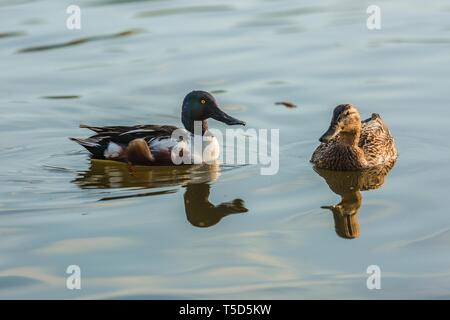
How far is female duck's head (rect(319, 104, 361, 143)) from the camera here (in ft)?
40.2

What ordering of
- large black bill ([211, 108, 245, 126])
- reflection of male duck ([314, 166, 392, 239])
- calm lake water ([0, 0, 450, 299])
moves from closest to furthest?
calm lake water ([0, 0, 450, 299]), reflection of male duck ([314, 166, 392, 239]), large black bill ([211, 108, 245, 126])

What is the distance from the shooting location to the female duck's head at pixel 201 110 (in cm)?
1309

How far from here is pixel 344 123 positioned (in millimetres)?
12500

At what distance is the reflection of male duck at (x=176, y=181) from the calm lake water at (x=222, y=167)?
34 millimetres

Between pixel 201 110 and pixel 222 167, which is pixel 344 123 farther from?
pixel 201 110

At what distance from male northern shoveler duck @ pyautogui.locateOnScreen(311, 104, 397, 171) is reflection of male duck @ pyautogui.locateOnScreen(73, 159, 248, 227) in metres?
1.29

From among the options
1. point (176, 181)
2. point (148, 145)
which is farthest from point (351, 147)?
point (148, 145)

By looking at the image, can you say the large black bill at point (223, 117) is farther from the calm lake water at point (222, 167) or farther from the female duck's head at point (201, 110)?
the calm lake water at point (222, 167)

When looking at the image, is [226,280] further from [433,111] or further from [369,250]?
[433,111]

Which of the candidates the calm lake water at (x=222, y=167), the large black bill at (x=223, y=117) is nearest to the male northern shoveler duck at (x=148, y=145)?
the large black bill at (x=223, y=117)

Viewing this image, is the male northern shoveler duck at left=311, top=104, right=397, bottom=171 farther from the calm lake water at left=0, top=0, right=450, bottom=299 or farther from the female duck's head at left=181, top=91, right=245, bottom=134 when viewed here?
the female duck's head at left=181, top=91, right=245, bottom=134

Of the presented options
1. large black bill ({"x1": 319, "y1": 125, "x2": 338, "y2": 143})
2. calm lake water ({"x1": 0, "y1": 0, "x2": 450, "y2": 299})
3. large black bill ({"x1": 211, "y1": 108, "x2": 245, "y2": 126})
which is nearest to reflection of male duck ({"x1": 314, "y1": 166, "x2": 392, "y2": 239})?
calm lake water ({"x1": 0, "y1": 0, "x2": 450, "y2": 299})

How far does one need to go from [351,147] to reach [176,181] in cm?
214

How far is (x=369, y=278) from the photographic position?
9000 millimetres
